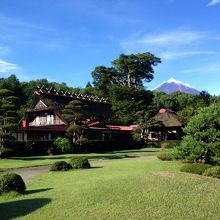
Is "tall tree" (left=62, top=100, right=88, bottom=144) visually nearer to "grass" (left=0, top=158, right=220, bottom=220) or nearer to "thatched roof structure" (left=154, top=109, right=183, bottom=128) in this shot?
"thatched roof structure" (left=154, top=109, right=183, bottom=128)

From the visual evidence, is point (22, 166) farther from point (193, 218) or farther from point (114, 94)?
point (114, 94)

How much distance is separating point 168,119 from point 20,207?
160 ft

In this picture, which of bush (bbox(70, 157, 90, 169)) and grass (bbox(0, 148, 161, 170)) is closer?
bush (bbox(70, 157, 90, 169))

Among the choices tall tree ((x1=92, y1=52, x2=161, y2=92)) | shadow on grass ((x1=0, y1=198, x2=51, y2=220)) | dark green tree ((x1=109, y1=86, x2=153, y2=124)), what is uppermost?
tall tree ((x1=92, y1=52, x2=161, y2=92))

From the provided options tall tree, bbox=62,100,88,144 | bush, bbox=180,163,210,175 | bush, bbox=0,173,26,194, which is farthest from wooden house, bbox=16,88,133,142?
bush, bbox=0,173,26,194

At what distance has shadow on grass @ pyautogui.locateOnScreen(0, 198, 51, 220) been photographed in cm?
1008

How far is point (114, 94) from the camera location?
70.1 m

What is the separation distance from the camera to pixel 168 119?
191 ft

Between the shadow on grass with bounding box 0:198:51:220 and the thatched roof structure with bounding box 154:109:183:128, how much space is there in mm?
44885

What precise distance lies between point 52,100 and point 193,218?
4489cm

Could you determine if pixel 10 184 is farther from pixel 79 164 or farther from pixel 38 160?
pixel 38 160

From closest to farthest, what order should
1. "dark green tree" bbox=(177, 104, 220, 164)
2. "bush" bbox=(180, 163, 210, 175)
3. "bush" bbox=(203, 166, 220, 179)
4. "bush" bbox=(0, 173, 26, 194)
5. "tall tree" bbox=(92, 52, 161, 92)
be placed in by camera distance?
1. "bush" bbox=(0, 173, 26, 194)
2. "bush" bbox=(203, 166, 220, 179)
3. "bush" bbox=(180, 163, 210, 175)
4. "dark green tree" bbox=(177, 104, 220, 164)
5. "tall tree" bbox=(92, 52, 161, 92)

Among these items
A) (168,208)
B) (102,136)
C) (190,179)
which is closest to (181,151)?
(190,179)

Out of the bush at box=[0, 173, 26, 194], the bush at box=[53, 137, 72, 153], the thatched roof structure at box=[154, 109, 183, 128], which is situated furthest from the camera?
the thatched roof structure at box=[154, 109, 183, 128]
